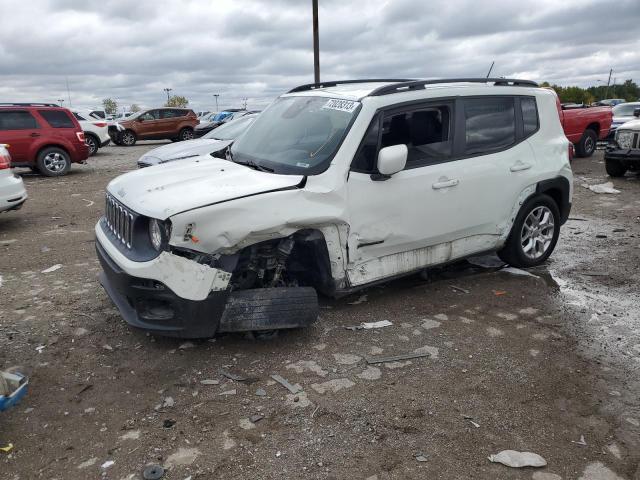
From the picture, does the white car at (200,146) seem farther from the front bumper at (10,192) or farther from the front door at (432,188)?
the front door at (432,188)

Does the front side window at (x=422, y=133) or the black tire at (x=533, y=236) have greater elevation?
the front side window at (x=422, y=133)

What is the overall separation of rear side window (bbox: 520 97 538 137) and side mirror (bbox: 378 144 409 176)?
182 centimetres

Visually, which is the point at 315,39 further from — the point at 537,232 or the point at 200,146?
the point at 537,232

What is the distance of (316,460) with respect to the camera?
2.68 metres

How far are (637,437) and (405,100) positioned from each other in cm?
278

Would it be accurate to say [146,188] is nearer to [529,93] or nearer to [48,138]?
[529,93]

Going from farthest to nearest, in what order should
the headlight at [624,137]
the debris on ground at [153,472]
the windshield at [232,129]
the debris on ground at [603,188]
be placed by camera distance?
1. the headlight at [624,137]
2. the debris on ground at [603,188]
3. the windshield at [232,129]
4. the debris on ground at [153,472]

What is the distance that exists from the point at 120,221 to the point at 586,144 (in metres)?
14.3

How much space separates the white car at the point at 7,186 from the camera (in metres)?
7.46

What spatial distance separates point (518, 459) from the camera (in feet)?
8.83

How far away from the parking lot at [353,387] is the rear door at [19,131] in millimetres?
8997

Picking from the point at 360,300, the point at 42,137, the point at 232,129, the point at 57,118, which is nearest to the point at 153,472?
the point at 360,300

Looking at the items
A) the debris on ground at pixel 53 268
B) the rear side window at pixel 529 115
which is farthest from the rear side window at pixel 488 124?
the debris on ground at pixel 53 268

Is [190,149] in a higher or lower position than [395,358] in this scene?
higher
